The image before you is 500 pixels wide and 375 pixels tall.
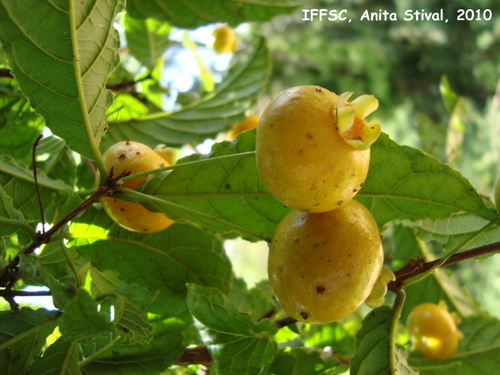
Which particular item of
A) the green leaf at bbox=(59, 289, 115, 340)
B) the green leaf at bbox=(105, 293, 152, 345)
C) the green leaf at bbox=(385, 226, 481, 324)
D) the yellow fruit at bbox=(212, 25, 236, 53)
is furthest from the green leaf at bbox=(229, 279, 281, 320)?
the yellow fruit at bbox=(212, 25, 236, 53)

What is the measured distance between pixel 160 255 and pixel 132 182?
18cm

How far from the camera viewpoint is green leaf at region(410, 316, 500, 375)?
1.02m

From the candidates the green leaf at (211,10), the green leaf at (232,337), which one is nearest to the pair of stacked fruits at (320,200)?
the green leaf at (232,337)

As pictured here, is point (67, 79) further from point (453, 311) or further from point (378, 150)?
point (453, 311)

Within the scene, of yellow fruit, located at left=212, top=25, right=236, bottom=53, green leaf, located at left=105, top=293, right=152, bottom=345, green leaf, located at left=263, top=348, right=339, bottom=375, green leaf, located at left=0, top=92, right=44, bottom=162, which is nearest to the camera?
green leaf, located at left=105, top=293, right=152, bottom=345

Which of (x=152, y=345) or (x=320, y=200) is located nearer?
(x=320, y=200)

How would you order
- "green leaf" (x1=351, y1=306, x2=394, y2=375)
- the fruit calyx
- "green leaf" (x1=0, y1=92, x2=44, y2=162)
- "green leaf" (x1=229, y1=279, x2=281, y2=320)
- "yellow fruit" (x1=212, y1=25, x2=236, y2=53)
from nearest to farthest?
1. the fruit calyx
2. "green leaf" (x1=351, y1=306, x2=394, y2=375)
3. "green leaf" (x1=0, y1=92, x2=44, y2=162)
4. "green leaf" (x1=229, y1=279, x2=281, y2=320)
5. "yellow fruit" (x1=212, y1=25, x2=236, y2=53)

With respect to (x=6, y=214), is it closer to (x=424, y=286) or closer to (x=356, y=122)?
(x=356, y=122)

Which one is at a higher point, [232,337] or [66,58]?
[66,58]

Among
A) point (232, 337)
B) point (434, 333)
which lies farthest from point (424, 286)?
point (232, 337)

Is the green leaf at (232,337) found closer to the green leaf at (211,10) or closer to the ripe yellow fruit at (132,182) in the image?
the ripe yellow fruit at (132,182)

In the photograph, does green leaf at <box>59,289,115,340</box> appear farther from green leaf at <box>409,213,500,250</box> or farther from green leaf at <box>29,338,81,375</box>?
green leaf at <box>409,213,500,250</box>

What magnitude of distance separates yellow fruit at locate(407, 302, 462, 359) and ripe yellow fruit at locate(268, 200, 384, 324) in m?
0.55

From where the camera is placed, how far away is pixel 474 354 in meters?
1.07
